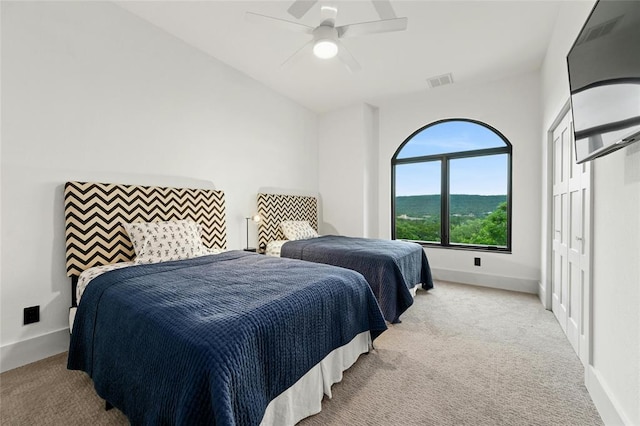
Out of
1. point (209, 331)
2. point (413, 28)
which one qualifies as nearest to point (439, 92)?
point (413, 28)

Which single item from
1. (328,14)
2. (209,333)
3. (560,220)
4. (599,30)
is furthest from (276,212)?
(599,30)

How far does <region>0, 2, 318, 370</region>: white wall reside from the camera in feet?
6.59

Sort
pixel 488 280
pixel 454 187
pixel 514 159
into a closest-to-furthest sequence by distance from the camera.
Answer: pixel 514 159
pixel 488 280
pixel 454 187

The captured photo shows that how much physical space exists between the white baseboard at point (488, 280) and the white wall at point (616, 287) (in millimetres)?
2231

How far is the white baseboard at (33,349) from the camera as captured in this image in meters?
1.96

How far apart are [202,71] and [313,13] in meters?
1.48

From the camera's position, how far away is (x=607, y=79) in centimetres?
122

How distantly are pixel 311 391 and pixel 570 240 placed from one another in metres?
2.48

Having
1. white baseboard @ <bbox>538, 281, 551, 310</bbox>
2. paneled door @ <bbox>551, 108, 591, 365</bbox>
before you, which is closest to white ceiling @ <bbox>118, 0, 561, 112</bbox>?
paneled door @ <bbox>551, 108, 591, 365</bbox>

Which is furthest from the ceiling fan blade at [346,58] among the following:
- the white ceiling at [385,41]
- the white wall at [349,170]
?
the white wall at [349,170]

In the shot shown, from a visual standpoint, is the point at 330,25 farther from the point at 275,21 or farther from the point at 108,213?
the point at 108,213

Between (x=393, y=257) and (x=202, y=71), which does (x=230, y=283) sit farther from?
(x=202, y=71)

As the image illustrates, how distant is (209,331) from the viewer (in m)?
1.12

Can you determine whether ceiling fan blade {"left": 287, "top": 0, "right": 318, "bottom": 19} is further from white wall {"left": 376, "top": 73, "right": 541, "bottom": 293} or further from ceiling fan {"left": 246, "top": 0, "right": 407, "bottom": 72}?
white wall {"left": 376, "top": 73, "right": 541, "bottom": 293}
